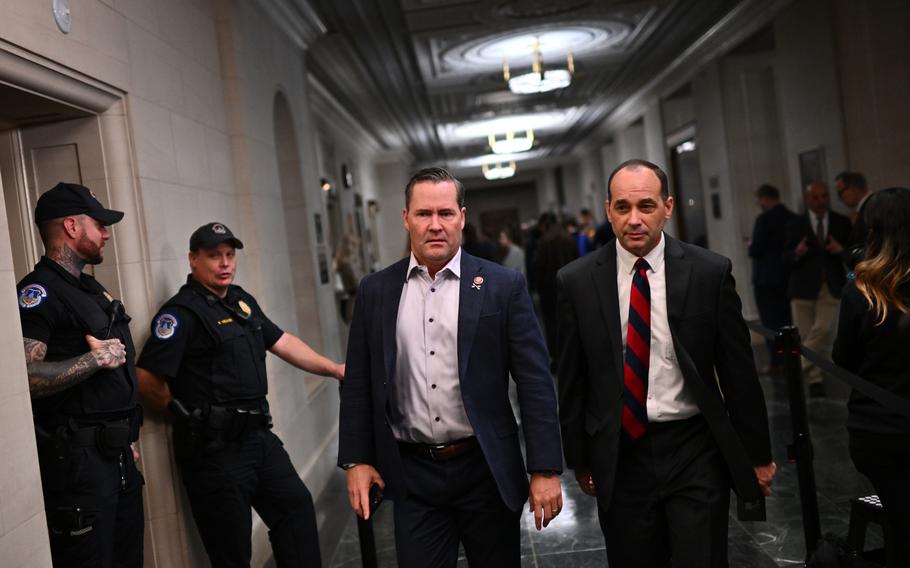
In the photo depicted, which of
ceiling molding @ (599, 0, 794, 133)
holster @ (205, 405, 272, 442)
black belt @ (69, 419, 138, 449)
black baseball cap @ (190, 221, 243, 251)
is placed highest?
ceiling molding @ (599, 0, 794, 133)

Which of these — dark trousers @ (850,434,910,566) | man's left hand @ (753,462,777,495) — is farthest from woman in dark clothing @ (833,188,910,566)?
man's left hand @ (753,462,777,495)

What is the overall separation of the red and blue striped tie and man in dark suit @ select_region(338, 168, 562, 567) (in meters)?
0.23

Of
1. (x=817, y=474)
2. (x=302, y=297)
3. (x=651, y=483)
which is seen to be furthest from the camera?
(x=302, y=297)

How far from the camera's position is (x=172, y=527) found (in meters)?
3.51

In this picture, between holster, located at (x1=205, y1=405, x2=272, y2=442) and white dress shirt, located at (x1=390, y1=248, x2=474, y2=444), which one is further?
holster, located at (x1=205, y1=405, x2=272, y2=442)

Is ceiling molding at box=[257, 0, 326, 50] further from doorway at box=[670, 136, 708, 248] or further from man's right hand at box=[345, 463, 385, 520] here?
doorway at box=[670, 136, 708, 248]

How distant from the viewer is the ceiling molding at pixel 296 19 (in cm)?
614

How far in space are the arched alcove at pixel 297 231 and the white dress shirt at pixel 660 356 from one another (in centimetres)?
450

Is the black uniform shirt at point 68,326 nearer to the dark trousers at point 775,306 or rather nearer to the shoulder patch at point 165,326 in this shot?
the shoulder patch at point 165,326

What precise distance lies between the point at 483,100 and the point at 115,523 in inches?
447

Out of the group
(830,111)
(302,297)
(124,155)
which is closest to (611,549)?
(124,155)

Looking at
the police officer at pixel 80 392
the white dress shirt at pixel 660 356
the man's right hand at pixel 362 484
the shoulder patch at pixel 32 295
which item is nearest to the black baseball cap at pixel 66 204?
the police officer at pixel 80 392

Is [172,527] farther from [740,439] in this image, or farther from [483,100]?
[483,100]

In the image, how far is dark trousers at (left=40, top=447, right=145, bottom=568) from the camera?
2.66 m
